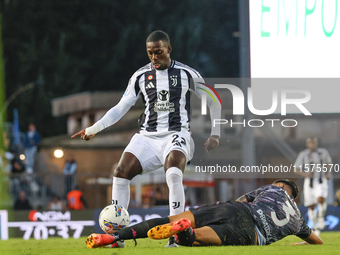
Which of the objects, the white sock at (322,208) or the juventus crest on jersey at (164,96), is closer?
the juventus crest on jersey at (164,96)

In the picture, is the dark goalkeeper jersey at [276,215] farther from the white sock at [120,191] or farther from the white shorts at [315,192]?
the white shorts at [315,192]

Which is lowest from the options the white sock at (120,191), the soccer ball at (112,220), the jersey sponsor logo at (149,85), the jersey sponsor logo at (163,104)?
the soccer ball at (112,220)

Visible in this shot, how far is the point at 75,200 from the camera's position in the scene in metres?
14.9

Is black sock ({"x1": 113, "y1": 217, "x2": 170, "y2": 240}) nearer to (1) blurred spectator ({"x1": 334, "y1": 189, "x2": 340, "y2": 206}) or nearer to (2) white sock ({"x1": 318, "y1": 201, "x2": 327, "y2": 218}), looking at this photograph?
(2) white sock ({"x1": 318, "y1": 201, "x2": 327, "y2": 218})

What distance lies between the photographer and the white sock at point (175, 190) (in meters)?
7.02

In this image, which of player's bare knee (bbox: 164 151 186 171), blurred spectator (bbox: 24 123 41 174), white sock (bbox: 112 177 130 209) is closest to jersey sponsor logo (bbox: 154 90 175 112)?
player's bare knee (bbox: 164 151 186 171)

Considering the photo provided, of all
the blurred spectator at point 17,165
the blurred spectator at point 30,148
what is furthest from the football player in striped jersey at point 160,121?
the blurred spectator at point 30,148

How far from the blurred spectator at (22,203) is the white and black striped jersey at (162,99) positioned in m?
7.70

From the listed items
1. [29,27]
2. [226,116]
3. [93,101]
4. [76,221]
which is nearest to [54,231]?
[76,221]

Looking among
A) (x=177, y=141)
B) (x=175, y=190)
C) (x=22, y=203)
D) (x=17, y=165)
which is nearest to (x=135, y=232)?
(x=175, y=190)

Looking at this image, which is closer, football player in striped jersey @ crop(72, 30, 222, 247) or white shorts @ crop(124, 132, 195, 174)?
football player in striped jersey @ crop(72, 30, 222, 247)

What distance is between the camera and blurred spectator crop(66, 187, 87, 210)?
14.7 meters

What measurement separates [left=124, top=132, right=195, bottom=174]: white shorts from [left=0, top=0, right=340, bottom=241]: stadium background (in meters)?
5.67

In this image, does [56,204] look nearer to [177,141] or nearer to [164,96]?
[164,96]
